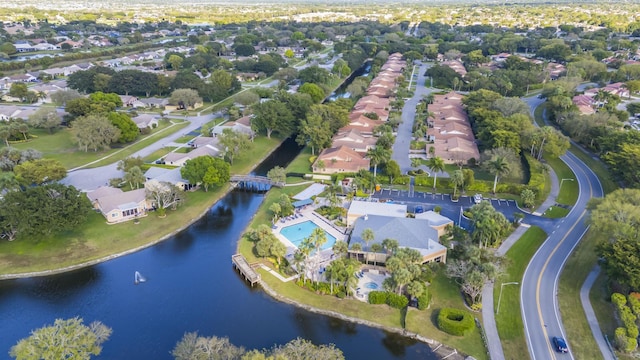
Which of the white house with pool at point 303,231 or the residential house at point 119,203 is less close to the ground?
the residential house at point 119,203

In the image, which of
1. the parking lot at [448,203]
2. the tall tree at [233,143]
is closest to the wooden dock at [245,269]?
the parking lot at [448,203]

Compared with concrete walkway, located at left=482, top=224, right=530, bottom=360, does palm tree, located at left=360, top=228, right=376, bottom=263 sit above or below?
above

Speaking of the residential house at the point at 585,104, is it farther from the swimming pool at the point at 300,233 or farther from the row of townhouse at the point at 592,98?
the swimming pool at the point at 300,233

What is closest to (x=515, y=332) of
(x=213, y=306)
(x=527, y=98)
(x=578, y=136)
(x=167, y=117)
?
(x=213, y=306)

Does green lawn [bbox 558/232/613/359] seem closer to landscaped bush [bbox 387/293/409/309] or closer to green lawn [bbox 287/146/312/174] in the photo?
landscaped bush [bbox 387/293/409/309]

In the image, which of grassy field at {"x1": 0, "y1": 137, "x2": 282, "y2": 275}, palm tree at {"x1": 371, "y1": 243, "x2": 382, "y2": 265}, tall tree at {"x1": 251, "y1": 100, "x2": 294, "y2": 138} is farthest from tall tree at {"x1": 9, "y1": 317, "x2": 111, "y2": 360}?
tall tree at {"x1": 251, "y1": 100, "x2": 294, "y2": 138}
